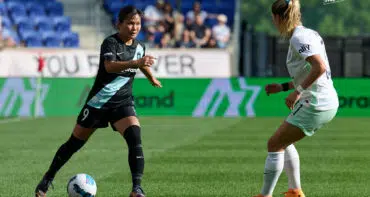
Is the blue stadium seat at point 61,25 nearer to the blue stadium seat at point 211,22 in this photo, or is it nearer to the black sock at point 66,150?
the blue stadium seat at point 211,22

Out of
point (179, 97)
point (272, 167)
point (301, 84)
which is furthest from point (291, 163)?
point (179, 97)

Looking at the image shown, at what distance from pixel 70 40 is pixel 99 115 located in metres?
23.7

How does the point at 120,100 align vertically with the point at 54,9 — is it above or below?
above

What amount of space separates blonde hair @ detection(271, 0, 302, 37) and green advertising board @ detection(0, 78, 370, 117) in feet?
63.4

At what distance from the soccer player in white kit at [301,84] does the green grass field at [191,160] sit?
75.2 inches

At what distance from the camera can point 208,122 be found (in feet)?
A: 83.1

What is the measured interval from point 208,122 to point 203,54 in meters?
5.97

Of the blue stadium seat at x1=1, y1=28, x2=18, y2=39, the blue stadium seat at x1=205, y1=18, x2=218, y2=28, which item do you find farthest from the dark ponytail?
the blue stadium seat at x1=205, y1=18, x2=218, y2=28

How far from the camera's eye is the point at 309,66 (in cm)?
888

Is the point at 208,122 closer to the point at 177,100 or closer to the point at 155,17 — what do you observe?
the point at 177,100

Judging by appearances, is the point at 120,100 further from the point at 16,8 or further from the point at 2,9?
the point at 16,8

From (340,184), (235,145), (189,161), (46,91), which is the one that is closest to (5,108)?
(46,91)

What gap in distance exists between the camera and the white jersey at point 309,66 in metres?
8.70

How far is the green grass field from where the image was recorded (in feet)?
37.3
